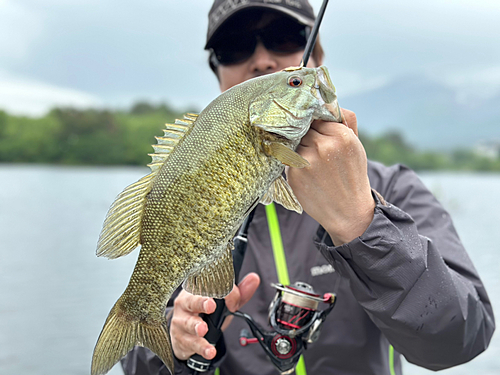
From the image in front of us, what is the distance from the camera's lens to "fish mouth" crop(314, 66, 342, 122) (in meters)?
1.58

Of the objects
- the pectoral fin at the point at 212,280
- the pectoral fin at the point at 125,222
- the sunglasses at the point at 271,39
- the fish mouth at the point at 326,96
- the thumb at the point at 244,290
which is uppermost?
the sunglasses at the point at 271,39

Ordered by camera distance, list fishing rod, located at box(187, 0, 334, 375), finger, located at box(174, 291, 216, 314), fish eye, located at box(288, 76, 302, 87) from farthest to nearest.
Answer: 1. fishing rod, located at box(187, 0, 334, 375)
2. finger, located at box(174, 291, 216, 314)
3. fish eye, located at box(288, 76, 302, 87)

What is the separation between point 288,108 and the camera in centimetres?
154

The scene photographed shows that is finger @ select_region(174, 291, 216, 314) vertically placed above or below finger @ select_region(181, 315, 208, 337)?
above

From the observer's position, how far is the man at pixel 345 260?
1693mm

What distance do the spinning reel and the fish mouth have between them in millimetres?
930

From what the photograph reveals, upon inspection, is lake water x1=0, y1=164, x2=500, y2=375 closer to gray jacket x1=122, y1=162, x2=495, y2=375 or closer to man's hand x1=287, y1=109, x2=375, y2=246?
gray jacket x1=122, y1=162, x2=495, y2=375

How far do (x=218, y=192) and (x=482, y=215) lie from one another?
80.9ft

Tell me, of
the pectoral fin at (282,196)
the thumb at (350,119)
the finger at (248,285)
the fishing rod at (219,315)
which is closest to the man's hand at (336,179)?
the thumb at (350,119)

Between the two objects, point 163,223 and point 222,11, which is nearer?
point 163,223

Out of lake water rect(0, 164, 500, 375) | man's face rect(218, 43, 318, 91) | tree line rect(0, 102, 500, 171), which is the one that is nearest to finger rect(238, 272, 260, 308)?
man's face rect(218, 43, 318, 91)

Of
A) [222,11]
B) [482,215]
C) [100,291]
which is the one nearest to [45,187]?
[100,291]

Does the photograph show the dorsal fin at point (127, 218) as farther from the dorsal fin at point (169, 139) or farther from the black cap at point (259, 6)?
the black cap at point (259, 6)

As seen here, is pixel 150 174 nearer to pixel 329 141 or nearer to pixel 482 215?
pixel 329 141
